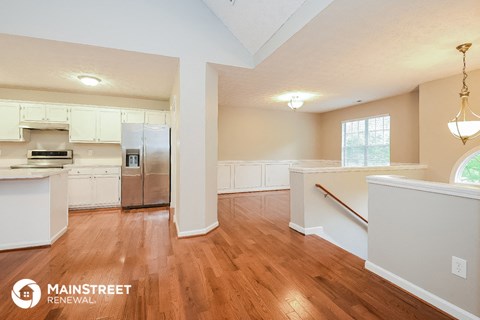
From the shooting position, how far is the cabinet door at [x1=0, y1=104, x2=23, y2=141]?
4344 millimetres

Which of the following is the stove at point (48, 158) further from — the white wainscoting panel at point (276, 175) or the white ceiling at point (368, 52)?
the white wainscoting panel at point (276, 175)

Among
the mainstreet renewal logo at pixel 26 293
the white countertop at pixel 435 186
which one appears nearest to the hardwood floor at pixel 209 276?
the mainstreet renewal logo at pixel 26 293

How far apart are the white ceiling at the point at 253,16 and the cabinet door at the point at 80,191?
412 cm

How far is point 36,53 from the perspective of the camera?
3061 millimetres

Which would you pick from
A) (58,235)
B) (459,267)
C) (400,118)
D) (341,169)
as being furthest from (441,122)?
(58,235)

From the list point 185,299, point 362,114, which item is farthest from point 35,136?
point 362,114

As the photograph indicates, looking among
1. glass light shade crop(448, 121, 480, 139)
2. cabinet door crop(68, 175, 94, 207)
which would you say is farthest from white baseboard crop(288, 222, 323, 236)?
cabinet door crop(68, 175, 94, 207)

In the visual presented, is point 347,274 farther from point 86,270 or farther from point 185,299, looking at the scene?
point 86,270

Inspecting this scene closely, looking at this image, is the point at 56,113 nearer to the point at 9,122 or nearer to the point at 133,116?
the point at 9,122

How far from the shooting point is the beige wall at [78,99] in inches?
183

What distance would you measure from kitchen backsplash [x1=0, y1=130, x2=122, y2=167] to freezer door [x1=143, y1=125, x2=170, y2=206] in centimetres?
115

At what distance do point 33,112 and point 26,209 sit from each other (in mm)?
2845

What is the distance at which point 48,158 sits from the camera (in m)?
4.73

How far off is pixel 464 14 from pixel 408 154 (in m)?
3.66
